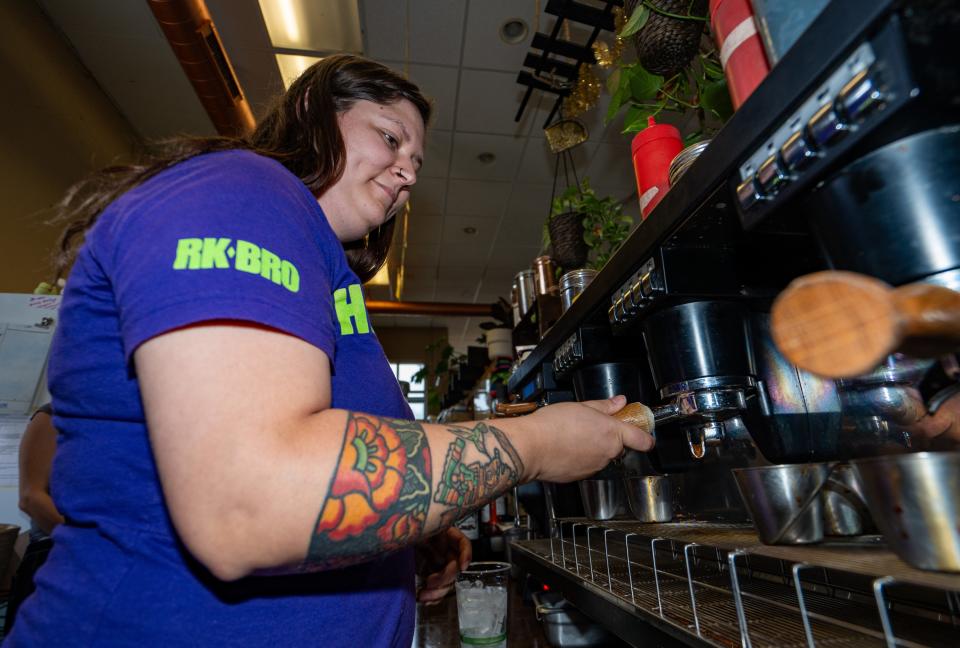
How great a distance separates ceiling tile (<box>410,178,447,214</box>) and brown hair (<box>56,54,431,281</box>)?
2.88 meters

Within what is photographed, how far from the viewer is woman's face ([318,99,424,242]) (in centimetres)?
77

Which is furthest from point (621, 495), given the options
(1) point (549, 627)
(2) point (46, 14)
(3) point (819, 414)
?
(2) point (46, 14)

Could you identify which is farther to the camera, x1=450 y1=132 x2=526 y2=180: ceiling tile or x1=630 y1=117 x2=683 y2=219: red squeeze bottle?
x1=450 y1=132 x2=526 y2=180: ceiling tile

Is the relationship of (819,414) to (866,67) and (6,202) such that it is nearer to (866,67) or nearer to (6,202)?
(866,67)

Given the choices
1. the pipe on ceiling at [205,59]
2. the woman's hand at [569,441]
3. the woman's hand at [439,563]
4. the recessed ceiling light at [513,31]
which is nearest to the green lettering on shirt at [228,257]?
the woman's hand at [569,441]

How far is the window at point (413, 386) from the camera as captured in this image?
822 centimetres

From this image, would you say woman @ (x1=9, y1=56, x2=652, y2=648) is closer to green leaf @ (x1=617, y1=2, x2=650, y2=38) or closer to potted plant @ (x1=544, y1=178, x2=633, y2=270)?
green leaf @ (x1=617, y1=2, x2=650, y2=38)

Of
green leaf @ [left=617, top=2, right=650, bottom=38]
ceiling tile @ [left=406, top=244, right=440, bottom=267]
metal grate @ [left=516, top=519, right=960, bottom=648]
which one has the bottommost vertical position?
metal grate @ [left=516, top=519, right=960, bottom=648]

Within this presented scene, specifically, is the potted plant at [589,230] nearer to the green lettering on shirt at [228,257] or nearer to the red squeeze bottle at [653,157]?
the red squeeze bottle at [653,157]

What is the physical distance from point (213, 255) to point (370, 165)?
1.44ft

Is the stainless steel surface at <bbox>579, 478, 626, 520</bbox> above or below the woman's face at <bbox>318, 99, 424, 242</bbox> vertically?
below

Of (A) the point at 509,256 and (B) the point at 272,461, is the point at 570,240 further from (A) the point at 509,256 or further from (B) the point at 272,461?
(A) the point at 509,256

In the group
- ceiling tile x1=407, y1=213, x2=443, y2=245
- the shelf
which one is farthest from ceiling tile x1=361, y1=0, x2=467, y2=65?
the shelf

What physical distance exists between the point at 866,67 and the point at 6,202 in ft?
9.57
